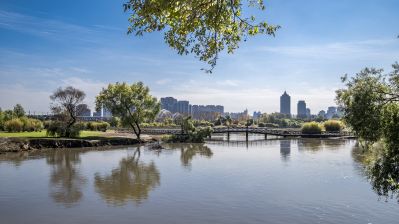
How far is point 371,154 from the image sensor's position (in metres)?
17.7

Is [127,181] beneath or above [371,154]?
beneath

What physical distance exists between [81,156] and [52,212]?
27300 millimetres

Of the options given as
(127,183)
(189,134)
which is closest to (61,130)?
(189,134)

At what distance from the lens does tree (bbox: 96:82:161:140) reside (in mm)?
70062

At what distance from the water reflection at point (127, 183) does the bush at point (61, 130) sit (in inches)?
969

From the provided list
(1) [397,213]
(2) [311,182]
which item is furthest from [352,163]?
(1) [397,213]

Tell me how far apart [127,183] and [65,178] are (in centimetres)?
559

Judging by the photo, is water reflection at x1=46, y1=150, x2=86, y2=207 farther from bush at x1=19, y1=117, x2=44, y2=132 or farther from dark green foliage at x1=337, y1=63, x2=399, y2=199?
bush at x1=19, y1=117, x2=44, y2=132

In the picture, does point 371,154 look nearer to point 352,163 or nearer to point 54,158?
point 352,163

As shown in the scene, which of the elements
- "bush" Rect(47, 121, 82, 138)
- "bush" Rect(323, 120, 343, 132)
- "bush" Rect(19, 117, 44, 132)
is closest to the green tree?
"bush" Rect(47, 121, 82, 138)

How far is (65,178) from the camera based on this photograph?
30.6 m

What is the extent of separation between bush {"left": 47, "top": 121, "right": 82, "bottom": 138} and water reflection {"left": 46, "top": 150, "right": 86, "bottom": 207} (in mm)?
12231

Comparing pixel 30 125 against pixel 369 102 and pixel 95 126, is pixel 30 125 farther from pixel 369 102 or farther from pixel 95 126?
pixel 369 102

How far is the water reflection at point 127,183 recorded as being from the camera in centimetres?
2350
